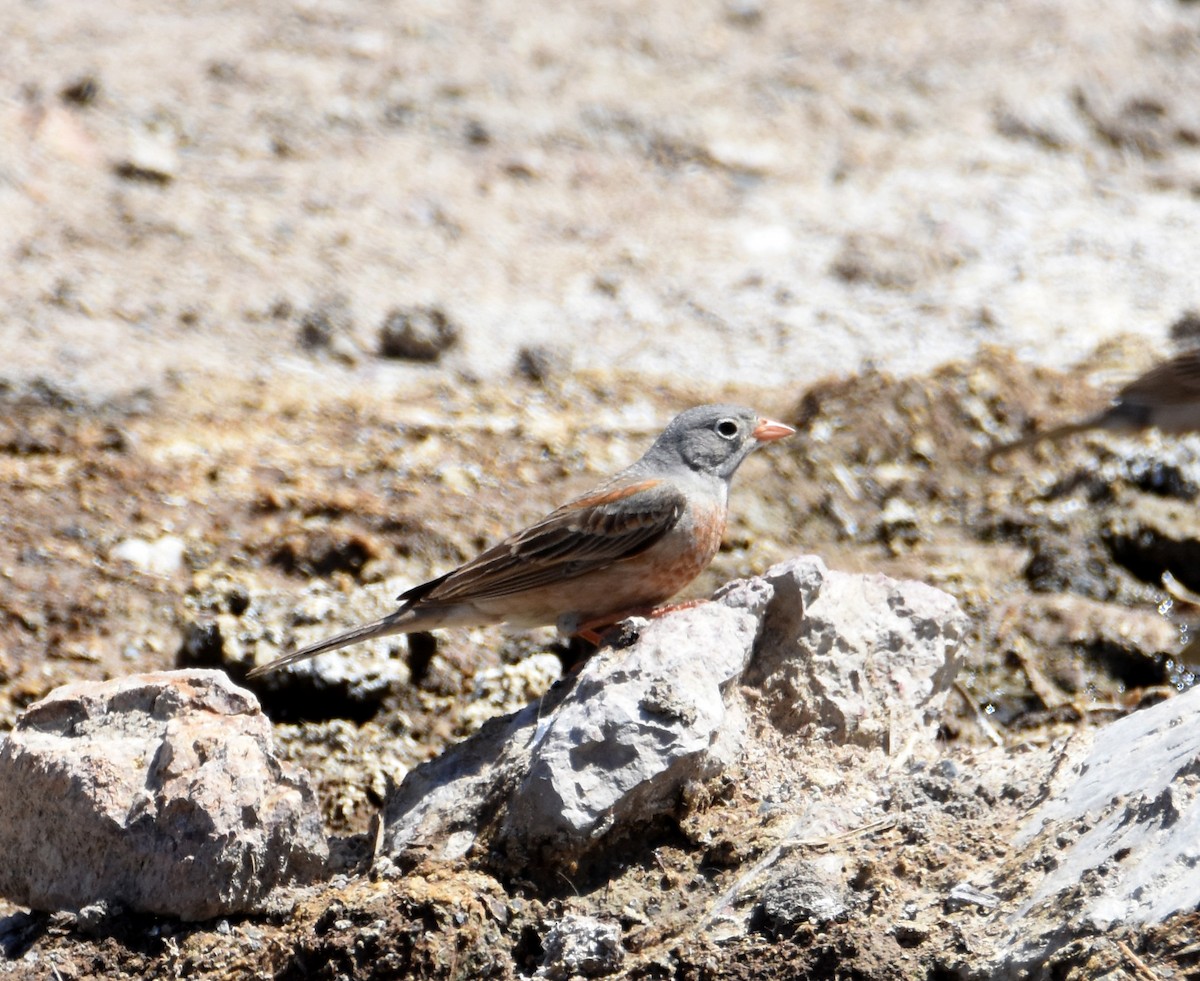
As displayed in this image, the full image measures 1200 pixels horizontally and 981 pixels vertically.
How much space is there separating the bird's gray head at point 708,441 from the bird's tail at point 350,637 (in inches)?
52.1

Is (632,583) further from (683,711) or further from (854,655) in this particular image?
(683,711)

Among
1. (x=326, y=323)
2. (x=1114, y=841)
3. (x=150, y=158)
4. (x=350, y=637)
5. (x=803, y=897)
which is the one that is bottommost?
(x=326, y=323)

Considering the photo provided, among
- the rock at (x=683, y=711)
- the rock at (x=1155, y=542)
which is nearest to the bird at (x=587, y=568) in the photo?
the rock at (x=683, y=711)

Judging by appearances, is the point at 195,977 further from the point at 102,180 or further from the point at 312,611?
the point at 102,180

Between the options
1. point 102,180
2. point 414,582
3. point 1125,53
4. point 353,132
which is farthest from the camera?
point 1125,53

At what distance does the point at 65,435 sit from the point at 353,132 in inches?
154

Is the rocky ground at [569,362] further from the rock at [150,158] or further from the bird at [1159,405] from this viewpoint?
the bird at [1159,405]

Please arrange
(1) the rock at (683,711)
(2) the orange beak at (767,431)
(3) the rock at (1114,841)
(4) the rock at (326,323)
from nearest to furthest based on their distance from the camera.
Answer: (3) the rock at (1114,841) → (1) the rock at (683,711) → (2) the orange beak at (767,431) → (4) the rock at (326,323)

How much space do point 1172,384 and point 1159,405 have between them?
123mm

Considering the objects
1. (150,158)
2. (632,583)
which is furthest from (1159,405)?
(150,158)

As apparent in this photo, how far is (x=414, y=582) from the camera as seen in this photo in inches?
287

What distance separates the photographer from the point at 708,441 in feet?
22.2

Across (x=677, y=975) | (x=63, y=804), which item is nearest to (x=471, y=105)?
(x=63, y=804)

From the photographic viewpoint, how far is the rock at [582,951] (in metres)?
4.35
